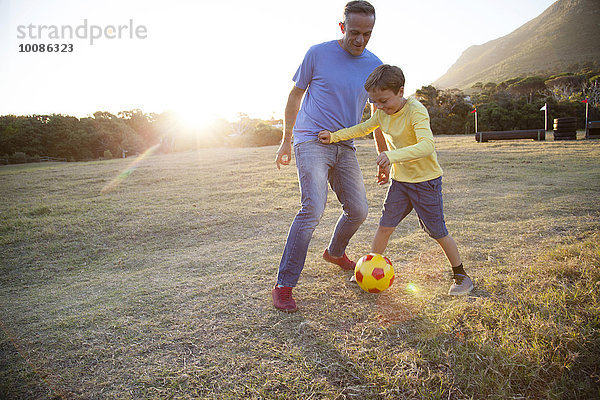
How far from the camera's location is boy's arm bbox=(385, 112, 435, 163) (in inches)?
94.8

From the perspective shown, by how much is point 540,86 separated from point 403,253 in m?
48.9

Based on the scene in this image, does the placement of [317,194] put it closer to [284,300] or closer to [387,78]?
[284,300]

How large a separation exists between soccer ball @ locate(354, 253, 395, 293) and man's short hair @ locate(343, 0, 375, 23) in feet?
6.37

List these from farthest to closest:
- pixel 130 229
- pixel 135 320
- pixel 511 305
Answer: pixel 130 229, pixel 135 320, pixel 511 305

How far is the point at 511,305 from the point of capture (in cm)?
240

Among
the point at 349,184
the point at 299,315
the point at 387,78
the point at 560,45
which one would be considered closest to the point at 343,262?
the point at 349,184

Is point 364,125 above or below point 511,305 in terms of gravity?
above

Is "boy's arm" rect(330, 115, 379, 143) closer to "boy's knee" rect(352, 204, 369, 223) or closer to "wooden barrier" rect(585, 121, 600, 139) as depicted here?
"boy's knee" rect(352, 204, 369, 223)

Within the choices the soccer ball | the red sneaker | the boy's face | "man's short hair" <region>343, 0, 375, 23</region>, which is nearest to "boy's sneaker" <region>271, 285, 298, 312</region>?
the soccer ball

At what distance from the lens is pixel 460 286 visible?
9.01ft

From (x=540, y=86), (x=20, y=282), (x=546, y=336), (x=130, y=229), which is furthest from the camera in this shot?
(x=540, y=86)

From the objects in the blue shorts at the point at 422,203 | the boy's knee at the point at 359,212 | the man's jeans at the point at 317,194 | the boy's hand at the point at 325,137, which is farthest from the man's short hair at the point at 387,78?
the boy's knee at the point at 359,212

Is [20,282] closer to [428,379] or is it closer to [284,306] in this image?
[284,306]

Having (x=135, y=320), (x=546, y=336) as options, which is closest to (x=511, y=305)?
(x=546, y=336)
